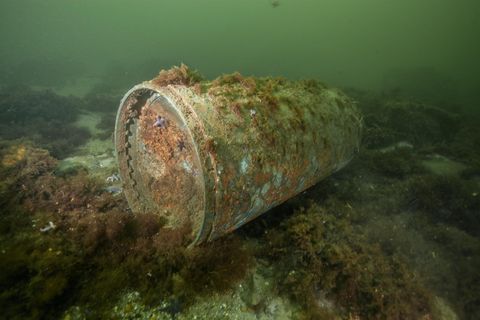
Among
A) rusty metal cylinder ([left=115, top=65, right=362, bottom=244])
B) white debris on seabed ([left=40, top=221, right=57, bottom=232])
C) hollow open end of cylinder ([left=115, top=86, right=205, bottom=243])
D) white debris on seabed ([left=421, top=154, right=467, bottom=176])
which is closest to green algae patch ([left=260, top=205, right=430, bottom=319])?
rusty metal cylinder ([left=115, top=65, right=362, bottom=244])

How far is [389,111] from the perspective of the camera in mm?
10102

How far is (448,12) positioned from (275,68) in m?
104

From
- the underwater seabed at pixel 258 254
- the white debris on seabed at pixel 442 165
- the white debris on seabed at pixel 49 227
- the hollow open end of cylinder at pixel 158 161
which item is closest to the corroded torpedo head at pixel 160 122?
the hollow open end of cylinder at pixel 158 161

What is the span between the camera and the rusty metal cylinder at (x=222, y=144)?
3021 millimetres

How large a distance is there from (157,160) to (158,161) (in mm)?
26

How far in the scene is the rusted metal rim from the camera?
3.95 m

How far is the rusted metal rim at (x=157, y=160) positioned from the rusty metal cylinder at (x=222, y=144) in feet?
0.05

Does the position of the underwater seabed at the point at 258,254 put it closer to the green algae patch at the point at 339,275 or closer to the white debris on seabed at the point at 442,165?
the green algae patch at the point at 339,275

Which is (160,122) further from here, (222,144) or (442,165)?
(442,165)

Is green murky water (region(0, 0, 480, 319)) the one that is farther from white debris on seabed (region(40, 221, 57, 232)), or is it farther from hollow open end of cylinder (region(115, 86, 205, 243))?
hollow open end of cylinder (region(115, 86, 205, 243))

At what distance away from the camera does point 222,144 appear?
301 cm

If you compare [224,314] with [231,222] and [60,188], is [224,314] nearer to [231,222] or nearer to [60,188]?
[231,222]

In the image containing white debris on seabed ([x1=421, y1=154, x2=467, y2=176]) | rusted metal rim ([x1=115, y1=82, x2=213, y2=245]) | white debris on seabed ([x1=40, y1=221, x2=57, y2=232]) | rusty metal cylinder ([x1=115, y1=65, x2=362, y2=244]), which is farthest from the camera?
white debris on seabed ([x1=421, y1=154, x2=467, y2=176])

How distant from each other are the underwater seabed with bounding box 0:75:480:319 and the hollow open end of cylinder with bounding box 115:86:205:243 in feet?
1.44
